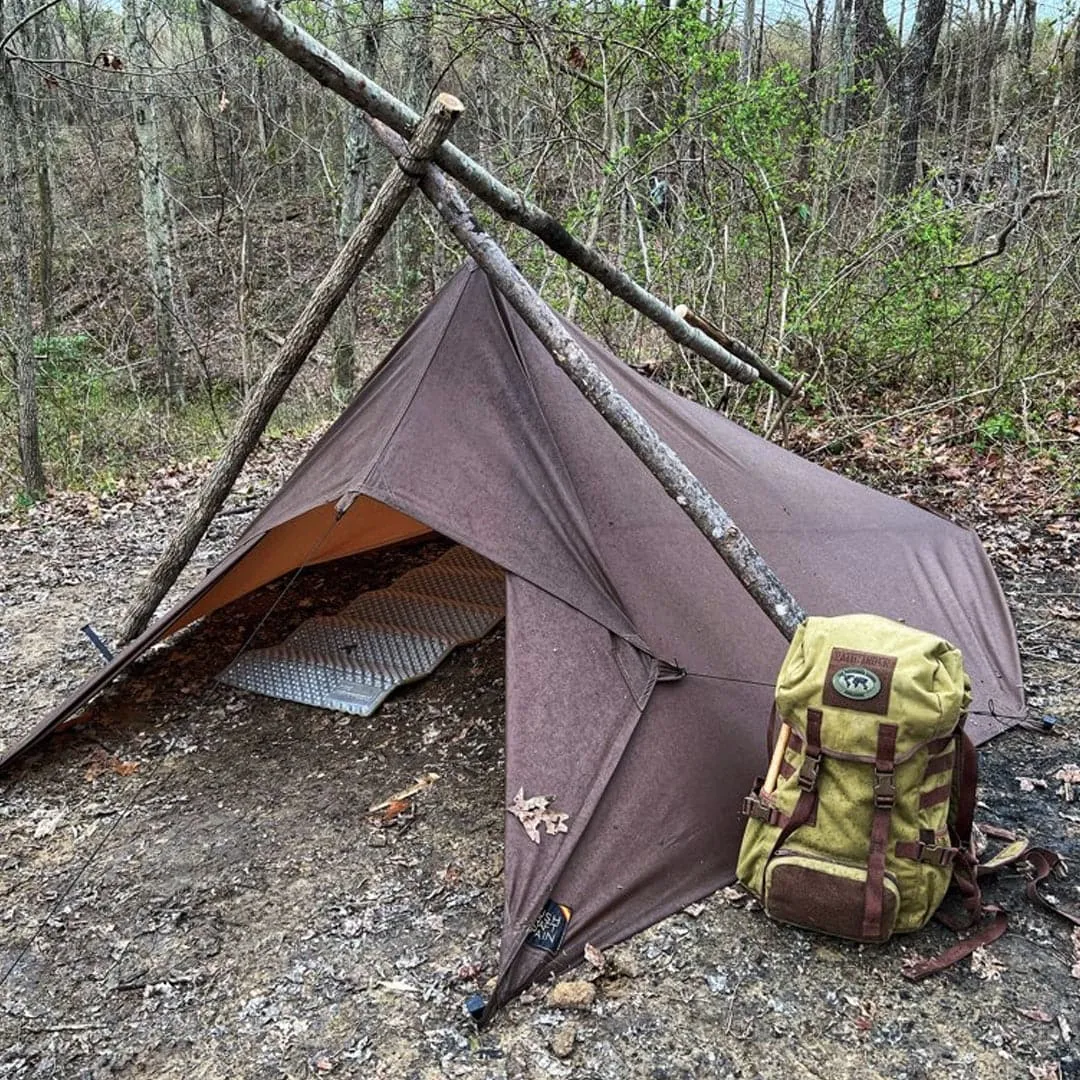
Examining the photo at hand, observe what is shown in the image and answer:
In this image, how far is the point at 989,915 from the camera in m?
2.74

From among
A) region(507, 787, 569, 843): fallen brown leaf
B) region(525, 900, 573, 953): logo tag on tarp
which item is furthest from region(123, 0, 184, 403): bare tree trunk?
region(525, 900, 573, 953): logo tag on tarp

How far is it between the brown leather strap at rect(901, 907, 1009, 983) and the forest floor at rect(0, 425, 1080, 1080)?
0.03 metres

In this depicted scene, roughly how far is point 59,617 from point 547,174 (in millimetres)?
5873

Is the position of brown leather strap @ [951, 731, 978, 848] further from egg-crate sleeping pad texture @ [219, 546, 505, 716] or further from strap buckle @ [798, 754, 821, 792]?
egg-crate sleeping pad texture @ [219, 546, 505, 716]

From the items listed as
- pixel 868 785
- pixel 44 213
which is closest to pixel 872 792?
pixel 868 785

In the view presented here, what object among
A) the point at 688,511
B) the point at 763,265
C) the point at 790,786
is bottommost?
the point at 790,786

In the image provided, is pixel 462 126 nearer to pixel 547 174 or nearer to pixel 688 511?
pixel 547 174

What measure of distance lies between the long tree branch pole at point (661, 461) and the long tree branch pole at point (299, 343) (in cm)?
48

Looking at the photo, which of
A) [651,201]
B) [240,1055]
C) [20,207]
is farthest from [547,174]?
[240,1055]

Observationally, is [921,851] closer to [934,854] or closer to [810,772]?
[934,854]

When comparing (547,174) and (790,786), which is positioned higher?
(547,174)

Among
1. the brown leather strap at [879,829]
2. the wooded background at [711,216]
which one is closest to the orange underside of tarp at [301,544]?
the brown leather strap at [879,829]

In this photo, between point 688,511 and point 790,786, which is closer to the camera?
point 790,786

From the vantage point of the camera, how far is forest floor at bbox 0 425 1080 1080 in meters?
2.37
